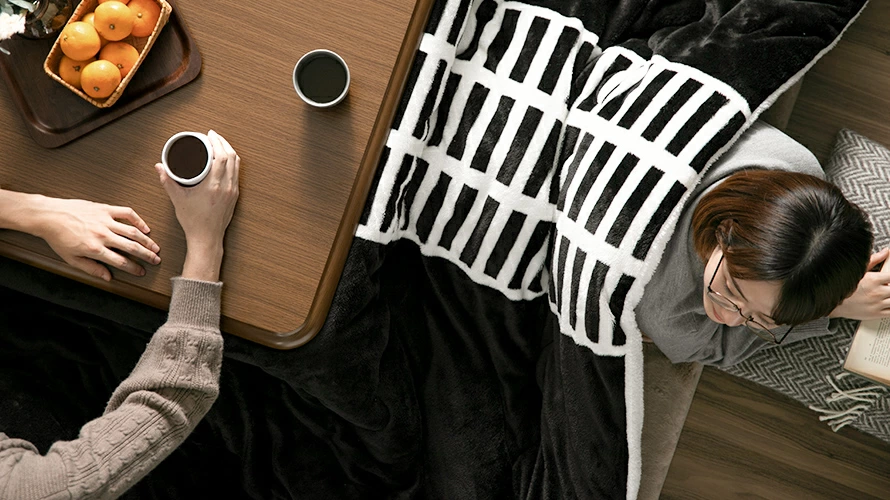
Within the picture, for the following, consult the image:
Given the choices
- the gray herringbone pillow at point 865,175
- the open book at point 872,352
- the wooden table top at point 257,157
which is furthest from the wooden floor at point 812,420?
the wooden table top at point 257,157

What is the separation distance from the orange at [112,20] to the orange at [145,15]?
1cm

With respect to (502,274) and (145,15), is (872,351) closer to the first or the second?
(502,274)

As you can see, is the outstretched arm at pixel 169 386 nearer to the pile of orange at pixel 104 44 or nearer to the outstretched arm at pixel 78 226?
the outstretched arm at pixel 78 226

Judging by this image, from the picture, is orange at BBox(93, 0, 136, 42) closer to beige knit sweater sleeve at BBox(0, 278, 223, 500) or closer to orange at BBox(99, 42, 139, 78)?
orange at BBox(99, 42, 139, 78)

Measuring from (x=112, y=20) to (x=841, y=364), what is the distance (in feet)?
5.00

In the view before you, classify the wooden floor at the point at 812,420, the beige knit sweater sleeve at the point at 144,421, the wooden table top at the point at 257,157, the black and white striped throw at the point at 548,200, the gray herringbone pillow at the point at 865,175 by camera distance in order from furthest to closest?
the wooden floor at the point at 812,420 → the gray herringbone pillow at the point at 865,175 → the black and white striped throw at the point at 548,200 → the wooden table top at the point at 257,157 → the beige knit sweater sleeve at the point at 144,421

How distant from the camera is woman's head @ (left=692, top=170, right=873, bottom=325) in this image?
43.2 inches

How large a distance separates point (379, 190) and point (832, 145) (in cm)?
125

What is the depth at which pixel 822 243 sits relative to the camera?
110 centimetres

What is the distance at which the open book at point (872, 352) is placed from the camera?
4.51ft

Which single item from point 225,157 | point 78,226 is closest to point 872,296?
point 225,157

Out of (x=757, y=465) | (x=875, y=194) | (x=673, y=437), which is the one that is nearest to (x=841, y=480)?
(x=757, y=465)

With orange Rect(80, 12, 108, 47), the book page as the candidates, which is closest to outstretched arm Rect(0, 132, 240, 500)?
orange Rect(80, 12, 108, 47)

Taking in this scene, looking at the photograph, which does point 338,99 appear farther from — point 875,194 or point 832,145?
point 832,145
